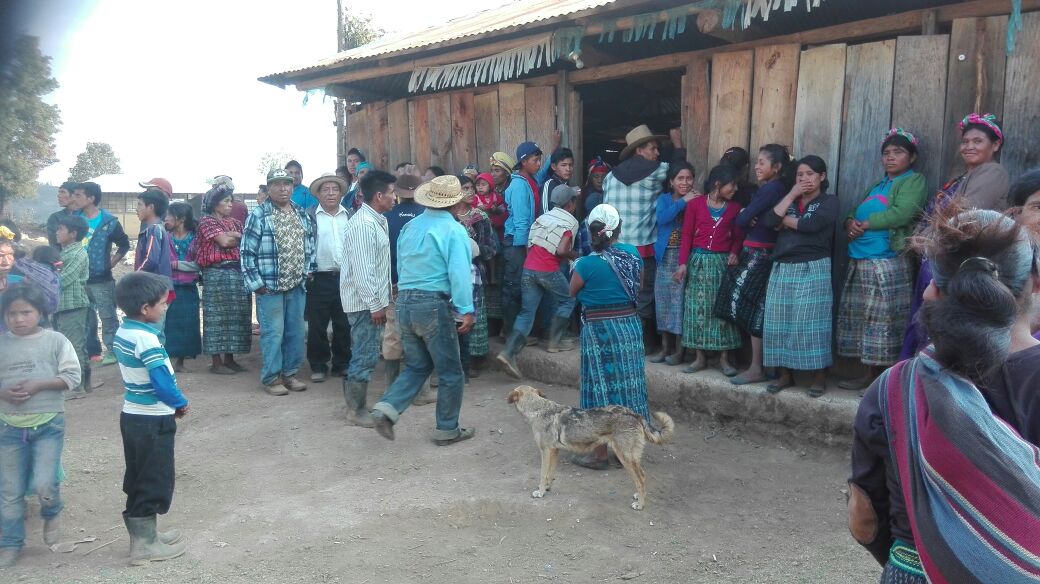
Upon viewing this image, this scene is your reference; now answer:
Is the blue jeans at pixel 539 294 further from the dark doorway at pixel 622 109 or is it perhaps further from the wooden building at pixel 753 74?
the dark doorway at pixel 622 109

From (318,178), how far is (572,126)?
8.34 feet

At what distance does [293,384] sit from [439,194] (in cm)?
272

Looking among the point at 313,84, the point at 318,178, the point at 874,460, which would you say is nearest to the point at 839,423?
the point at 874,460

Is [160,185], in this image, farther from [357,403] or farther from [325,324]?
[357,403]

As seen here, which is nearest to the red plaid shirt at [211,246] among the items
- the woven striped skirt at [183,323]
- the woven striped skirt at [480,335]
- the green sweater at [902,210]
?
the woven striped skirt at [183,323]

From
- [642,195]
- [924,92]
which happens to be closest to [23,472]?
[642,195]

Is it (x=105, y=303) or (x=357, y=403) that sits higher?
(x=105, y=303)

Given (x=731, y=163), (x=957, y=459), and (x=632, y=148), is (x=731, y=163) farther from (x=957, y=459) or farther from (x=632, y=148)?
(x=957, y=459)

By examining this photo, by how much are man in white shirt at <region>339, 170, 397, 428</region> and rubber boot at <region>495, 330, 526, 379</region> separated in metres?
1.25

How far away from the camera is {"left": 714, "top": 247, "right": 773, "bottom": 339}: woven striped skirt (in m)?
5.30

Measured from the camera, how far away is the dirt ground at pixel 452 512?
3691 millimetres

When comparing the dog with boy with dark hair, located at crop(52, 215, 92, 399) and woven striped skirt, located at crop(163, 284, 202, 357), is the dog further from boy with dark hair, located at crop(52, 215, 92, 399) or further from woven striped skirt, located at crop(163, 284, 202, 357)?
boy with dark hair, located at crop(52, 215, 92, 399)

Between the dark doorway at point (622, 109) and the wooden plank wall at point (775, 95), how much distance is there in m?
2.72

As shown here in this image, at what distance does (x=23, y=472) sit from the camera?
3936 mm
